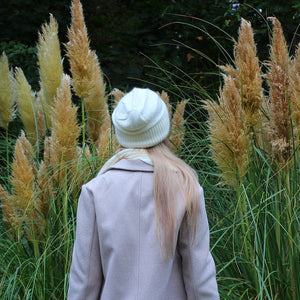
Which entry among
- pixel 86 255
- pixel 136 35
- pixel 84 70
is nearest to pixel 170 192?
pixel 86 255

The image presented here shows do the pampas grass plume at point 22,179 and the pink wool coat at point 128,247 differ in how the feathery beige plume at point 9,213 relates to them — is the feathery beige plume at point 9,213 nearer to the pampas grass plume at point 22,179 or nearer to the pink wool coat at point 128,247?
the pampas grass plume at point 22,179

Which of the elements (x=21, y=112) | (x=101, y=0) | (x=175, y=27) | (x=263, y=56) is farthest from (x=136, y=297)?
(x=101, y=0)

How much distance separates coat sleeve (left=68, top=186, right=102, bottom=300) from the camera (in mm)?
2148

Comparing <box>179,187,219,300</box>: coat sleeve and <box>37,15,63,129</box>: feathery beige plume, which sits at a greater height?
<box>37,15,63,129</box>: feathery beige plume

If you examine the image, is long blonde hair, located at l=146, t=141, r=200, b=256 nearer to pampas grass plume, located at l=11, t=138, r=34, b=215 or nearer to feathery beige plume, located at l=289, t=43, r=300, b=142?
feathery beige plume, located at l=289, t=43, r=300, b=142

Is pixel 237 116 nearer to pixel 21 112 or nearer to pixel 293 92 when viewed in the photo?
pixel 293 92

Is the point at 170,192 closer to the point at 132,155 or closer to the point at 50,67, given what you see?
the point at 132,155

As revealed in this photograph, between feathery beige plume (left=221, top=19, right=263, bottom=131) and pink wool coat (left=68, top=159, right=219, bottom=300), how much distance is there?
3.47 feet

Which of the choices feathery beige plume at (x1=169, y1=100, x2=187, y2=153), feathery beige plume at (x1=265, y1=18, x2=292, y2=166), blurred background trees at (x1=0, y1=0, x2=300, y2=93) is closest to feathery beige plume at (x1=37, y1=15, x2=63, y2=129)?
feathery beige plume at (x1=169, y1=100, x2=187, y2=153)

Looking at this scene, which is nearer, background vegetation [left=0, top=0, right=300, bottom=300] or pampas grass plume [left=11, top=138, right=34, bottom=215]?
background vegetation [left=0, top=0, right=300, bottom=300]

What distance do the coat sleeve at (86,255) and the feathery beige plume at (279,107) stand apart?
123cm

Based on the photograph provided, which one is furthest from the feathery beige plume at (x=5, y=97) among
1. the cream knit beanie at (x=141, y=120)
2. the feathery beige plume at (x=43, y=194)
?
the cream knit beanie at (x=141, y=120)

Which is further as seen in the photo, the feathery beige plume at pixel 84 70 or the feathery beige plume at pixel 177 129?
the feathery beige plume at pixel 177 129

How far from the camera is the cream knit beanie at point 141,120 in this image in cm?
220
